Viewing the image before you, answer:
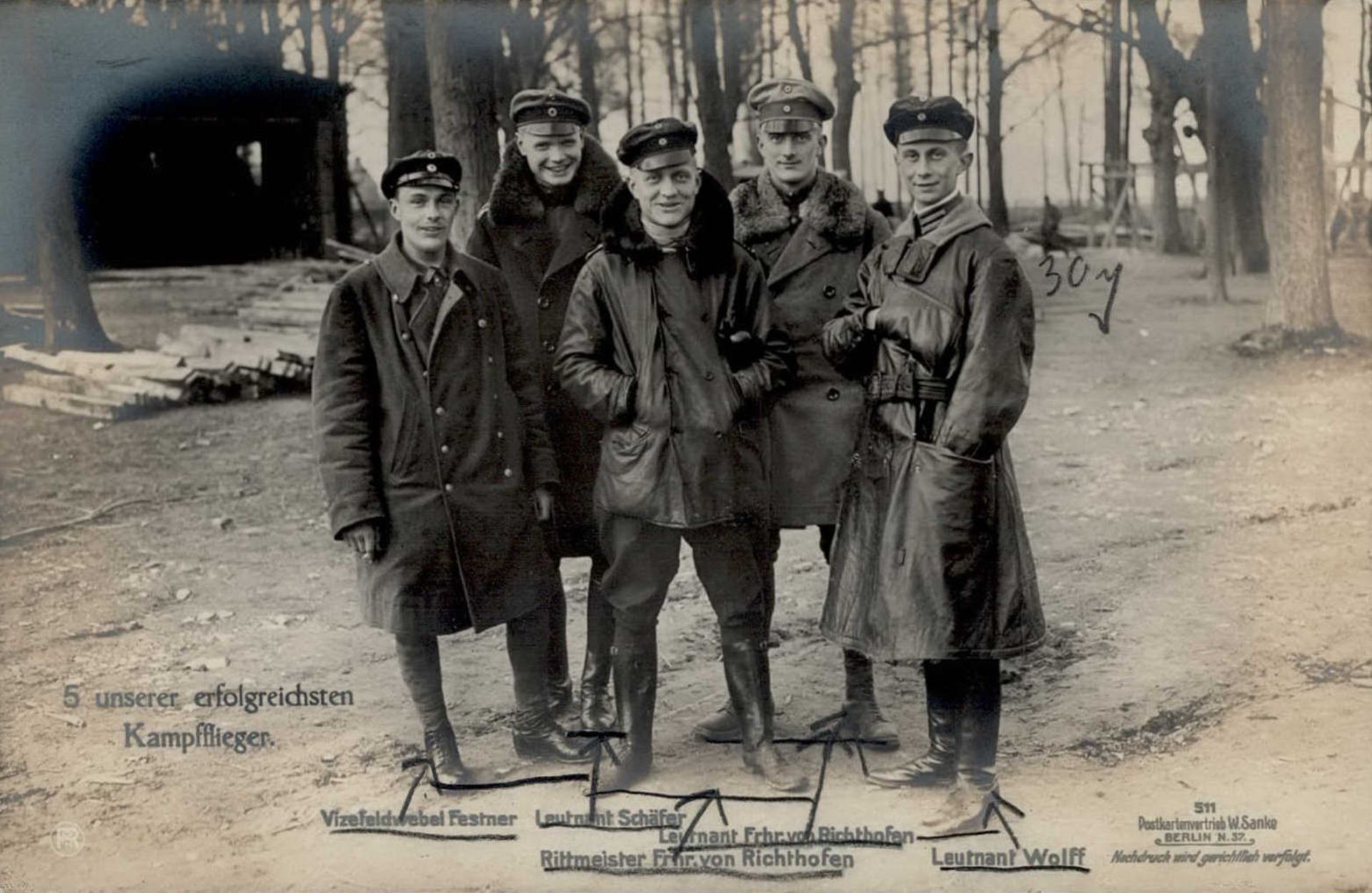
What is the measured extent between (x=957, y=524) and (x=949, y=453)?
0.21 meters

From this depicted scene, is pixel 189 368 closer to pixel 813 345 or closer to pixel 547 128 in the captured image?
pixel 547 128

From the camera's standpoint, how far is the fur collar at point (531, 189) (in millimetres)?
4039

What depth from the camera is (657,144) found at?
3592mm

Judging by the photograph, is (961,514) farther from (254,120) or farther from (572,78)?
(572,78)

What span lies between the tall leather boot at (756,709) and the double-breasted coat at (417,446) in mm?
762

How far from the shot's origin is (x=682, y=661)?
4941 mm

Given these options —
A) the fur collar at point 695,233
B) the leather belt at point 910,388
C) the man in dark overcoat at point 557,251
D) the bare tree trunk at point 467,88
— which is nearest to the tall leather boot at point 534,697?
the man in dark overcoat at point 557,251

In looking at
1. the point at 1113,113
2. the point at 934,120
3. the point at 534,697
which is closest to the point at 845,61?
the point at 934,120

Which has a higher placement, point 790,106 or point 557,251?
point 790,106

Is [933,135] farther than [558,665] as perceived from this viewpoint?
No

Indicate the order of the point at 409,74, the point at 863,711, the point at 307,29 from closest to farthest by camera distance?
the point at 863,711
the point at 409,74
the point at 307,29

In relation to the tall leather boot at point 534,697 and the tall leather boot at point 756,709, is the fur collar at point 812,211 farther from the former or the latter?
the tall leather boot at point 534,697

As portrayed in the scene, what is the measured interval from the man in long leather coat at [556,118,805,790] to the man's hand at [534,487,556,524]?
9.5 inches

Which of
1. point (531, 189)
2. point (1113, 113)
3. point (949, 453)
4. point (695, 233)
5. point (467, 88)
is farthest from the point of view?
point (1113, 113)
